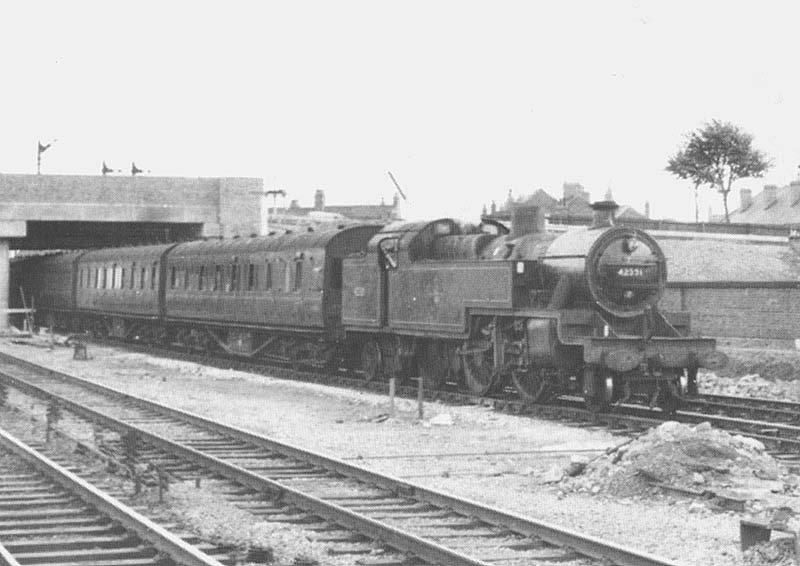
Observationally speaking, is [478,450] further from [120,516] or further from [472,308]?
[120,516]

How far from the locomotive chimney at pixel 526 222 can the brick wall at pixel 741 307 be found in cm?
763

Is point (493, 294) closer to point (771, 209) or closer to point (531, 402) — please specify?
point (531, 402)

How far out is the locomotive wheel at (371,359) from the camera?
19.2 meters

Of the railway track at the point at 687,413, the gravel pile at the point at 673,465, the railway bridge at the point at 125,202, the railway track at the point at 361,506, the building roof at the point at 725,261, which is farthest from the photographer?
the building roof at the point at 725,261

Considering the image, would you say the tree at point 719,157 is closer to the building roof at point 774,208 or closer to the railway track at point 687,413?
the building roof at point 774,208

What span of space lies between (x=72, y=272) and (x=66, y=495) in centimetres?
3085

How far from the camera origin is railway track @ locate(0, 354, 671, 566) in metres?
6.91

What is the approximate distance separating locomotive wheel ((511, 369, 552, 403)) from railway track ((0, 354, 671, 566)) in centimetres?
441

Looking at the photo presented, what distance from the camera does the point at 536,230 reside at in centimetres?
1630

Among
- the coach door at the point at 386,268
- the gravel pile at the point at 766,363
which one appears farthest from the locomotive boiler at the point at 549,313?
the gravel pile at the point at 766,363

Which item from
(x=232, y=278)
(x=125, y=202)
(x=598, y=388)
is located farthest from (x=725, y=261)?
(x=598, y=388)

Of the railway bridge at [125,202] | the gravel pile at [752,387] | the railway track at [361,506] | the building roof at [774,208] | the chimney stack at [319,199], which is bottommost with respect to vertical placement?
the gravel pile at [752,387]

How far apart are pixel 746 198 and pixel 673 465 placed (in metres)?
76.9

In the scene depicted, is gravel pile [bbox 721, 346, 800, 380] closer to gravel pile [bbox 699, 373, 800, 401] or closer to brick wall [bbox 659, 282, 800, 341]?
gravel pile [bbox 699, 373, 800, 401]
